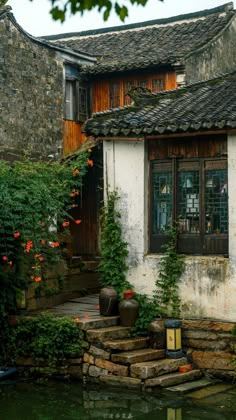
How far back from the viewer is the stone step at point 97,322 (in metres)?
12.9

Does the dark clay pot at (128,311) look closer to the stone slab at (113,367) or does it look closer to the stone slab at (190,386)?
the stone slab at (113,367)

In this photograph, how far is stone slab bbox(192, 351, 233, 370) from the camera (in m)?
12.6

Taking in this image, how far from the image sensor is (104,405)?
1138cm

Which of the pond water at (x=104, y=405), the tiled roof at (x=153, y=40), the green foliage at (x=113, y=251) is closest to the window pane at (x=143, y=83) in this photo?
the tiled roof at (x=153, y=40)

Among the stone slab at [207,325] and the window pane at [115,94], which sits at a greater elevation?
the window pane at [115,94]

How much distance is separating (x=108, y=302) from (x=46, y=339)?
47.8 inches

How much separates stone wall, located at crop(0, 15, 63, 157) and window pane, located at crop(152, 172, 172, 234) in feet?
18.8

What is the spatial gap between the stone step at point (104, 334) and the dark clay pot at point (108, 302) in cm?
49

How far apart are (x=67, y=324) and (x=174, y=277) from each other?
1902mm

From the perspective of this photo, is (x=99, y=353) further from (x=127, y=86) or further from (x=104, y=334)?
(x=127, y=86)

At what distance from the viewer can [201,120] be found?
12586mm

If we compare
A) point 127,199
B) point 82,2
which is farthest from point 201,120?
point 82,2

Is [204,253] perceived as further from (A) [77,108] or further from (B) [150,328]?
(A) [77,108]

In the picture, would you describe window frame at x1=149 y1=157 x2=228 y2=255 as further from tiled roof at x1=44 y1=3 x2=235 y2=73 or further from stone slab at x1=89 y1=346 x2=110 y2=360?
tiled roof at x1=44 y1=3 x2=235 y2=73
